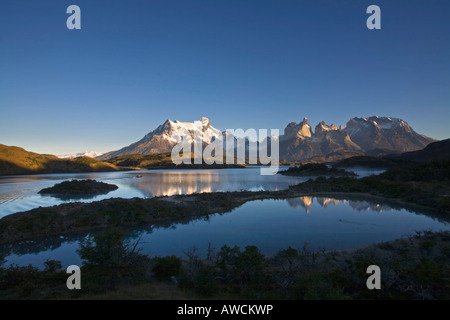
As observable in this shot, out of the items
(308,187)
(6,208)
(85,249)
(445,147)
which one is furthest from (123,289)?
(445,147)

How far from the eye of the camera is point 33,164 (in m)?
120

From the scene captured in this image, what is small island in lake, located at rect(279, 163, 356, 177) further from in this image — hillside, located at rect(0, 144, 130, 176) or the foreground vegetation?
hillside, located at rect(0, 144, 130, 176)

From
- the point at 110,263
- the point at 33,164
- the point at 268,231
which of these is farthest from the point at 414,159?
the point at 33,164

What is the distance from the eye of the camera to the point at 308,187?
4669cm

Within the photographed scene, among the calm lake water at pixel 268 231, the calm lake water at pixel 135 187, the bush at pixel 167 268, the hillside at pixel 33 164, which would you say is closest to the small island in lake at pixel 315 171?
the calm lake water at pixel 135 187

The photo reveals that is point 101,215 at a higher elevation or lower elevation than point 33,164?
lower

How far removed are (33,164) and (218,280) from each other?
151m

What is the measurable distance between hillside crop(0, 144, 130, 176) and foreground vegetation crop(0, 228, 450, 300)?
425ft

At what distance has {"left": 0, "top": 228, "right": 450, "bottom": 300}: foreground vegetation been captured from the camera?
8664 millimetres

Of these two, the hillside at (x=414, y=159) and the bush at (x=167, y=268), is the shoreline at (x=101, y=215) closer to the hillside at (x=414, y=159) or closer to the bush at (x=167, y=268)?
the bush at (x=167, y=268)

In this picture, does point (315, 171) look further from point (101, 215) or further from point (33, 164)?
point (33, 164)

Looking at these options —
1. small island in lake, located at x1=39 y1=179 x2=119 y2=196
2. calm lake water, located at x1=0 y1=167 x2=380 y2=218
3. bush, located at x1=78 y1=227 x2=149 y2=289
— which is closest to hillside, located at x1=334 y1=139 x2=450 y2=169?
calm lake water, located at x1=0 y1=167 x2=380 y2=218

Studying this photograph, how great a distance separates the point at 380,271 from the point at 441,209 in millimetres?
26224
